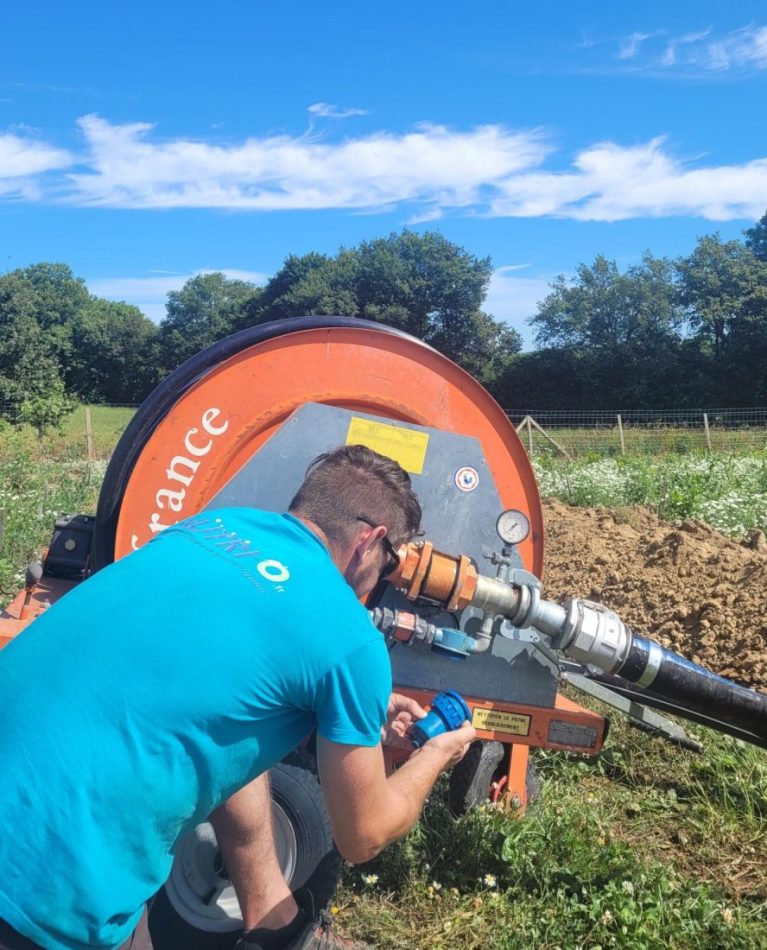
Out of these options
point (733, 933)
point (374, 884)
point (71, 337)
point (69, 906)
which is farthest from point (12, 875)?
point (71, 337)

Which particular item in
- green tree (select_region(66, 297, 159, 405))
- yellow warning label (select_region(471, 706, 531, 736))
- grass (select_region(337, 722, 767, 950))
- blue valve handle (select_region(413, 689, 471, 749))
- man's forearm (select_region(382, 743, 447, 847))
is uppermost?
green tree (select_region(66, 297, 159, 405))

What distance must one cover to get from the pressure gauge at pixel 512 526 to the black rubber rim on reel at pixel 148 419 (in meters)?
0.85

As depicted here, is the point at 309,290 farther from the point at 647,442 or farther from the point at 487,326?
the point at 647,442

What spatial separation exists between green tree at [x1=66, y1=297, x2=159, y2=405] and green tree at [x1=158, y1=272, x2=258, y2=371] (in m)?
1.20

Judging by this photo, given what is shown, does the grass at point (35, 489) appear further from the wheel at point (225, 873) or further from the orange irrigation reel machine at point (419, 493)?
the wheel at point (225, 873)

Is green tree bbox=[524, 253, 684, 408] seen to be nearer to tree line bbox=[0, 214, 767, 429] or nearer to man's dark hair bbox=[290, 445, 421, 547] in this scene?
tree line bbox=[0, 214, 767, 429]

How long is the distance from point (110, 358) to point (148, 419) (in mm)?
51646

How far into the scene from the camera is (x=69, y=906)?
148 cm

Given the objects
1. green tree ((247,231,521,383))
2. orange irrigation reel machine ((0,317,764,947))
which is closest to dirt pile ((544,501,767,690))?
orange irrigation reel machine ((0,317,764,947))

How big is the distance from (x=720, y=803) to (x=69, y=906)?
2.84 m

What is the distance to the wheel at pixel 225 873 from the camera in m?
2.60

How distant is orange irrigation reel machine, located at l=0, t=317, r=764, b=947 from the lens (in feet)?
9.55

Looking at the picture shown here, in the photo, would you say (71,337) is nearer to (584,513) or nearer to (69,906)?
(584,513)

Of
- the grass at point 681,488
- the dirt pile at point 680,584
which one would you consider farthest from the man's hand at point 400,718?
the grass at point 681,488
